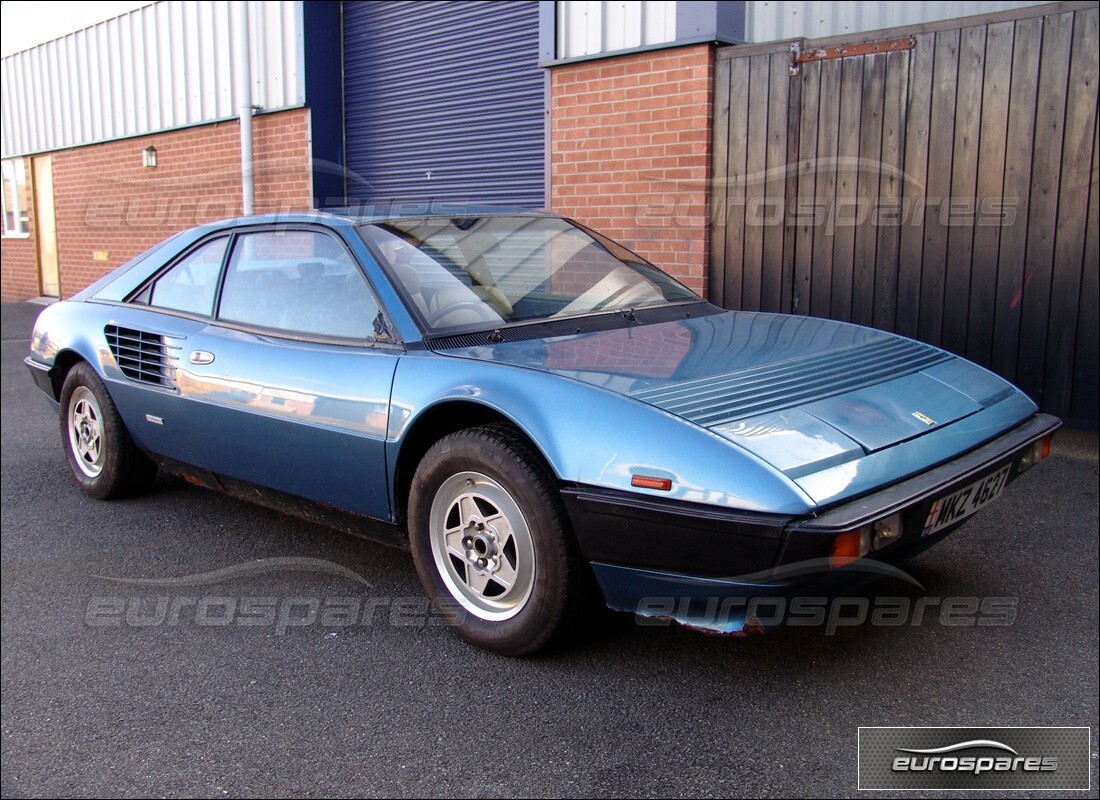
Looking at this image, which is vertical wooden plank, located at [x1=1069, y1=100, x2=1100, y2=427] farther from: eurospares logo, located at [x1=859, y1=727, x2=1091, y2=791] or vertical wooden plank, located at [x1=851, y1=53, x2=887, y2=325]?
eurospares logo, located at [x1=859, y1=727, x2=1091, y2=791]

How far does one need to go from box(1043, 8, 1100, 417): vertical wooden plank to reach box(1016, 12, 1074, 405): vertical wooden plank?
3cm

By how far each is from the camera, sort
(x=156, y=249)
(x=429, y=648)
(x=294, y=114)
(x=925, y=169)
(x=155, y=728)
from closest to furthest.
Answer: (x=155, y=728) < (x=429, y=648) < (x=156, y=249) < (x=925, y=169) < (x=294, y=114)

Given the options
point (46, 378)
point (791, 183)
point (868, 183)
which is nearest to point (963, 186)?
point (868, 183)

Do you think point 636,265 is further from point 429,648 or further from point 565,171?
point 565,171

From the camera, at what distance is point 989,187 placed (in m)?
5.66

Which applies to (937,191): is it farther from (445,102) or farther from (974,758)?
(445,102)

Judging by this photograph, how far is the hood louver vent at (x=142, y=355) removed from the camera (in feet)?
13.3

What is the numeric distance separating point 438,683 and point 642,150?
5159 mm

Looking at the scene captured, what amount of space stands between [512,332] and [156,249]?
7.14ft

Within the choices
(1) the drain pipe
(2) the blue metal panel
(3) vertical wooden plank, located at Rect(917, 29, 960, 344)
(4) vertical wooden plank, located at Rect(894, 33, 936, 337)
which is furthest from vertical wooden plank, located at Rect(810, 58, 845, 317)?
(1) the drain pipe

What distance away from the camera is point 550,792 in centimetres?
227

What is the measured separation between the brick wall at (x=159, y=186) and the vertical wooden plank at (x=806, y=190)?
540 cm

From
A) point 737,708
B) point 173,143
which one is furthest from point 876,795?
point 173,143

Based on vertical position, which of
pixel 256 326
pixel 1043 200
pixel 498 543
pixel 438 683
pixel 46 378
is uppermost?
pixel 1043 200
